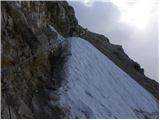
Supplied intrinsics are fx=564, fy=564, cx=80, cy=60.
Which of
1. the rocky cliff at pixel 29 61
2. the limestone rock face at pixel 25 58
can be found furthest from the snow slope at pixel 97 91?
the limestone rock face at pixel 25 58

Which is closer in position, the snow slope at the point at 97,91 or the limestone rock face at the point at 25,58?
the limestone rock face at the point at 25,58

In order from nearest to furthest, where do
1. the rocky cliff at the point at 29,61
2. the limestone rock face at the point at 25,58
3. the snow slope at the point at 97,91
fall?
1. the limestone rock face at the point at 25,58
2. the rocky cliff at the point at 29,61
3. the snow slope at the point at 97,91

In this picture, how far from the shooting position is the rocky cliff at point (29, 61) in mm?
26672

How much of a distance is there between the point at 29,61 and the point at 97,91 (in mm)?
5418

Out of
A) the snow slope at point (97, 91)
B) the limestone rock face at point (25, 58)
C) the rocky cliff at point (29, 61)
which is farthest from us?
the snow slope at point (97, 91)

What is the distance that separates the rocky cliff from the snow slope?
82cm

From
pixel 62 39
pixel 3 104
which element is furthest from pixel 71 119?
pixel 62 39

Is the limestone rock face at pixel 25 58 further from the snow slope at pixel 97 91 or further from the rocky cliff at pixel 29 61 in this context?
the snow slope at pixel 97 91

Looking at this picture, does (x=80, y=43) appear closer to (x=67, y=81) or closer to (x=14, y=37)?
(x=67, y=81)

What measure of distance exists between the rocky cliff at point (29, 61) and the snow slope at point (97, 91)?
819 mm

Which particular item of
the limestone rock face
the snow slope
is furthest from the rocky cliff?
the snow slope

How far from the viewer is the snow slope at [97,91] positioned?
30.2 metres

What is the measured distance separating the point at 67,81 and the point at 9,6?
5.71 meters

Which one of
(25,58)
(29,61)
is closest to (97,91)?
(29,61)
